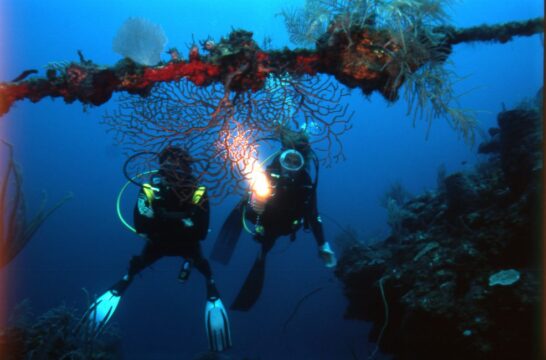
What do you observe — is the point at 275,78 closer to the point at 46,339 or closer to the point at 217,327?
the point at 217,327

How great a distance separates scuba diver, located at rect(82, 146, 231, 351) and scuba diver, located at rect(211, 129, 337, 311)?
692 mm

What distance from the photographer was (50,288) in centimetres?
2402

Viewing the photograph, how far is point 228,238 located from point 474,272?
4.43 meters

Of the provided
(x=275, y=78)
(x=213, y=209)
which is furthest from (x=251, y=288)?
(x=213, y=209)

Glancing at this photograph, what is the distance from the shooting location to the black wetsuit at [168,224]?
18.0 ft

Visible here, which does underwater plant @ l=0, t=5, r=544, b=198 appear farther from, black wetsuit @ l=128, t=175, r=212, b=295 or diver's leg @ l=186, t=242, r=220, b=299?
diver's leg @ l=186, t=242, r=220, b=299

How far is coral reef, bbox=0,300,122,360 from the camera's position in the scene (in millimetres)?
5387

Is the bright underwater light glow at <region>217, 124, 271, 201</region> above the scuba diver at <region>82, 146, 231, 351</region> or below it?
above

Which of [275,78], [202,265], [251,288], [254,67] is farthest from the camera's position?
[251,288]

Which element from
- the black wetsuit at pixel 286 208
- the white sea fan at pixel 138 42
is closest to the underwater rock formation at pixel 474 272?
the black wetsuit at pixel 286 208

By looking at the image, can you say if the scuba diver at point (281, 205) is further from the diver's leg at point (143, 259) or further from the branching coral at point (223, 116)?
the branching coral at point (223, 116)

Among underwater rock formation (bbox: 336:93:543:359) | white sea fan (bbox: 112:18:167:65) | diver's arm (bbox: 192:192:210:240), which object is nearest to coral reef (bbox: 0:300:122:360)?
diver's arm (bbox: 192:192:210:240)

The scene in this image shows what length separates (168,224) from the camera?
18.8ft

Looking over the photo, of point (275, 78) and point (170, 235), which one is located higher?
point (275, 78)
